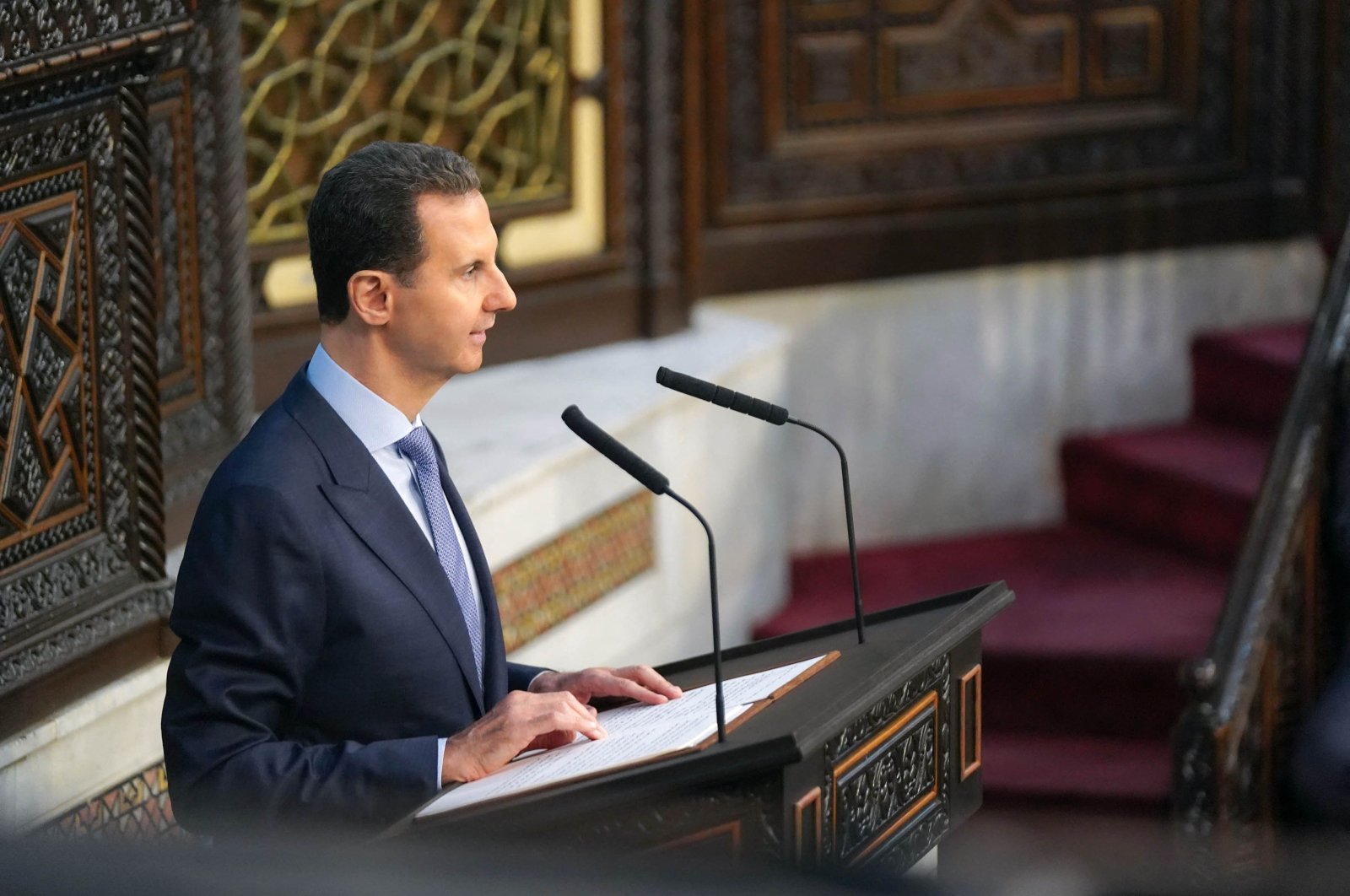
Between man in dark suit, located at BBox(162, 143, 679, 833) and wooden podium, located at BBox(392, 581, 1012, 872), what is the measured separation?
13 centimetres

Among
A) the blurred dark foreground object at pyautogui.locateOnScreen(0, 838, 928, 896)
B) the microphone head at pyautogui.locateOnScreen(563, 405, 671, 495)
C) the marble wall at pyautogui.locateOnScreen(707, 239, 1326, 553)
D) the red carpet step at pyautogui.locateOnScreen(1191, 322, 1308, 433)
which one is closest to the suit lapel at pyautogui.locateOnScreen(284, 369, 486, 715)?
the microphone head at pyautogui.locateOnScreen(563, 405, 671, 495)

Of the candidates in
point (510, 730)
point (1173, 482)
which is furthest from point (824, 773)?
point (1173, 482)

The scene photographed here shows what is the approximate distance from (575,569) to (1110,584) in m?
1.70

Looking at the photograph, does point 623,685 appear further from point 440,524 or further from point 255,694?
point 255,694

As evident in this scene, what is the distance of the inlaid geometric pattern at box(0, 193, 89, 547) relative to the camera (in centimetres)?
293

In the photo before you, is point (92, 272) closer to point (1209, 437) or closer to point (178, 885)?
point (178, 885)

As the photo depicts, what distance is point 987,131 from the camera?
629cm

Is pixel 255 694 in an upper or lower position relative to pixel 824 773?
upper

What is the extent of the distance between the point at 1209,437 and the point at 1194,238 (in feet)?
2.13

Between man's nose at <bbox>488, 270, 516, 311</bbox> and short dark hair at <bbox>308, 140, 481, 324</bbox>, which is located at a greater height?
short dark hair at <bbox>308, 140, 481, 324</bbox>

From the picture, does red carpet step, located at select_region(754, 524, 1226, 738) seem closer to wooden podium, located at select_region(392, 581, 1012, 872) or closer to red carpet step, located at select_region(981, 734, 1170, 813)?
red carpet step, located at select_region(981, 734, 1170, 813)

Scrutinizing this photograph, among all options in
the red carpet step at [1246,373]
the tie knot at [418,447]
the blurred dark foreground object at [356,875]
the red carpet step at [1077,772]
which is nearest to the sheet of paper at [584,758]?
the tie knot at [418,447]

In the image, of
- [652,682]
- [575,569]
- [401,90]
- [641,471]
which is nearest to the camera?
[641,471]

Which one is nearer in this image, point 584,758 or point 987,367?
point 584,758
